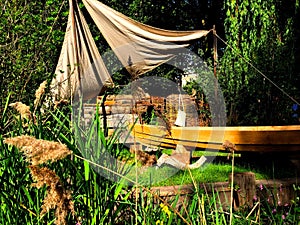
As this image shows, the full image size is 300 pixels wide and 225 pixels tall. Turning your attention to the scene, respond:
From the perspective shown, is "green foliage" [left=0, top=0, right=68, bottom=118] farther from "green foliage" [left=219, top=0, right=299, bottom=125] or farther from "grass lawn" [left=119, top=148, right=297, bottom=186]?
"green foliage" [left=219, top=0, right=299, bottom=125]

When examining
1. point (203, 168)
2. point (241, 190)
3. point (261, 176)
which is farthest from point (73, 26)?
point (241, 190)

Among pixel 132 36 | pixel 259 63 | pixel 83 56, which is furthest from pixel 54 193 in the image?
pixel 259 63

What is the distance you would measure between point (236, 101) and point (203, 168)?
267cm

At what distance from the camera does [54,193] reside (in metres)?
0.79

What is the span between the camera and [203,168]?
18.1 feet

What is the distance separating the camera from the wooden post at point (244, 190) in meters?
2.89

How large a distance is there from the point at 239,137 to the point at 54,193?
4.72m

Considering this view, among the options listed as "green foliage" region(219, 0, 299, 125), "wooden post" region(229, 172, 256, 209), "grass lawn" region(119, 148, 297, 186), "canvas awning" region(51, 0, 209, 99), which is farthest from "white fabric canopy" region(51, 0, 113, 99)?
"green foliage" region(219, 0, 299, 125)

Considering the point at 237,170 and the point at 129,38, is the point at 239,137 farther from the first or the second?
the point at 129,38

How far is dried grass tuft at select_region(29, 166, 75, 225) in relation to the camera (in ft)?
2.53

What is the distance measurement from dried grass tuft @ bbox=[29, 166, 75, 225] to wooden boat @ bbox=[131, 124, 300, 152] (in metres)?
3.79

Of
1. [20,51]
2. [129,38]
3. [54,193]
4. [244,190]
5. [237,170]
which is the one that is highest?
[129,38]

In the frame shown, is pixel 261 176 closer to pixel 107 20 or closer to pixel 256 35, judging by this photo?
pixel 107 20

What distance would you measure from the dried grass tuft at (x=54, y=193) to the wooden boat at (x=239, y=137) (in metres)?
3.79
